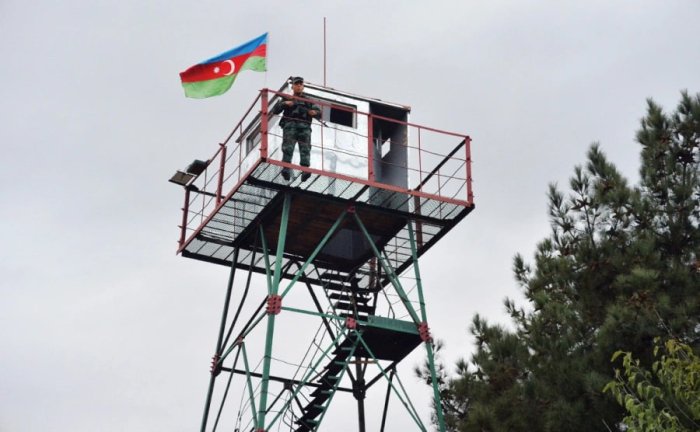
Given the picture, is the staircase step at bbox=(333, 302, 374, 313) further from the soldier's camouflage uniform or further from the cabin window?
the soldier's camouflage uniform

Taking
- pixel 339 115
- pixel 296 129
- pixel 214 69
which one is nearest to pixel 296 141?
pixel 296 129

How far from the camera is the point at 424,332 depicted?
945 inches

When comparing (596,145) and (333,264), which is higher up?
(596,145)

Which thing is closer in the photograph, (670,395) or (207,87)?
(670,395)

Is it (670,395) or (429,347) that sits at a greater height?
(429,347)

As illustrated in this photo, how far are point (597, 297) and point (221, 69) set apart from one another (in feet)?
28.2

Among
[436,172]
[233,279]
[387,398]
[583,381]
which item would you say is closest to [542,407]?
[583,381]

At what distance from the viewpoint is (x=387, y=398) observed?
25250 mm

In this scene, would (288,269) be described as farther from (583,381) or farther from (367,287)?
Answer: (583,381)

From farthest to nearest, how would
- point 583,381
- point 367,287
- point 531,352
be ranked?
1. point 367,287
2. point 531,352
3. point 583,381

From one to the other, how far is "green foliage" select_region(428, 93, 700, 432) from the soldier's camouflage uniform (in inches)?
207

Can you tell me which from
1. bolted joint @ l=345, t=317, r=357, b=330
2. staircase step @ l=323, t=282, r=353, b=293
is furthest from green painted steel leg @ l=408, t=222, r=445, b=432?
staircase step @ l=323, t=282, r=353, b=293

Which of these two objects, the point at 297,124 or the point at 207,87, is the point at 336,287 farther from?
the point at 207,87

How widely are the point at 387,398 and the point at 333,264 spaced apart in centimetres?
313
